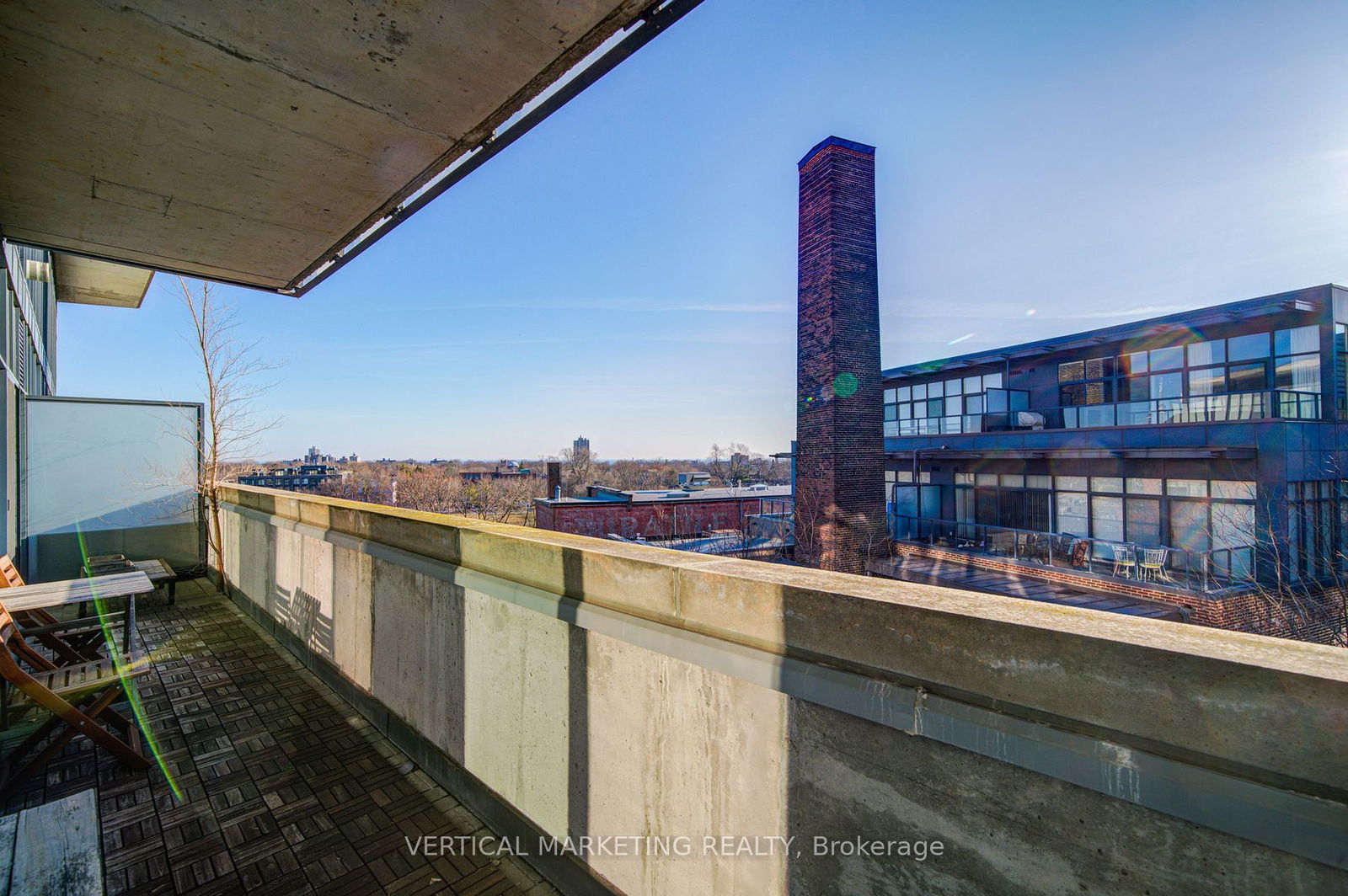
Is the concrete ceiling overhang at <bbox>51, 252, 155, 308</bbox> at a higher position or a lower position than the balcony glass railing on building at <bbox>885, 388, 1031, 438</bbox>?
higher

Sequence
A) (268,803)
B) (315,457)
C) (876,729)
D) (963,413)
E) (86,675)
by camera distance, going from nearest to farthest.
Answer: (876,729)
(268,803)
(86,675)
(963,413)
(315,457)

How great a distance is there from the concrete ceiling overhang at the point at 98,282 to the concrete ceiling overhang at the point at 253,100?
22.9 feet

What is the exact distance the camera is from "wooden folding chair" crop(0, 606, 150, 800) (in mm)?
3191

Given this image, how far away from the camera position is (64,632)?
454 centimetres

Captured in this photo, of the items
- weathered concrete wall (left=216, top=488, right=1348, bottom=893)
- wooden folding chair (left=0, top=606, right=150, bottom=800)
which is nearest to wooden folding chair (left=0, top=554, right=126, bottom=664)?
wooden folding chair (left=0, top=606, right=150, bottom=800)

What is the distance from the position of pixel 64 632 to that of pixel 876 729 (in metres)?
6.35

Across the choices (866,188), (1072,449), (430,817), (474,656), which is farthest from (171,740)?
(1072,449)

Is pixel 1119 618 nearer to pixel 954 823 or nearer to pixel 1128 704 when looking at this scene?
pixel 1128 704

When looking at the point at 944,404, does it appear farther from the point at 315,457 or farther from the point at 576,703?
the point at 315,457

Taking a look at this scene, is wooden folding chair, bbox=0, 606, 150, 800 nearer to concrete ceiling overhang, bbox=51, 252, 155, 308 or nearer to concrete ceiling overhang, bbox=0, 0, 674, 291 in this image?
concrete ceiling overhang, bbox=0, 0, 674, 291

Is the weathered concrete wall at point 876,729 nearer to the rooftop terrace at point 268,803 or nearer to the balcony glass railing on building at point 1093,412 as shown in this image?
the rooftop terrace at point 268,803

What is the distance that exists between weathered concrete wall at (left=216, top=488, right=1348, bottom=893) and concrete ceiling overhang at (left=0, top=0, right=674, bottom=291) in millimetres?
2226

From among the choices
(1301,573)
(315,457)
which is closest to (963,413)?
(1301,573)

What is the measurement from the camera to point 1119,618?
4.47ft
